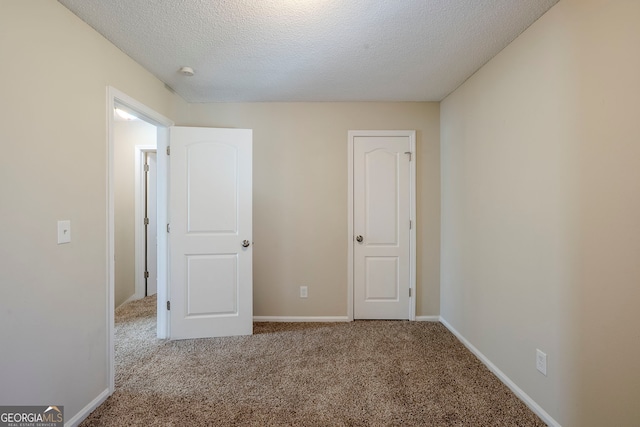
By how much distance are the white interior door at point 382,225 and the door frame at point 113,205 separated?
1.91 meters

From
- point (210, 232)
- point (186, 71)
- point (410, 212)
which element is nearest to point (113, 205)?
point (210, 232)

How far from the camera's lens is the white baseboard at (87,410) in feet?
4.90

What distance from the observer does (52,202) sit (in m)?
1.40

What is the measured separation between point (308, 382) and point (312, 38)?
7.77 ft

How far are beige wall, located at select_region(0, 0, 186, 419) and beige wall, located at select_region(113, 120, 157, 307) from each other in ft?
6.49

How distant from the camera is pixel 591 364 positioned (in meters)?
1.28

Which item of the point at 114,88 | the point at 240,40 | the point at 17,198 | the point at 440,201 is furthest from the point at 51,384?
the point at 440,201

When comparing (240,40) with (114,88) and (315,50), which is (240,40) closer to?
(315,50)

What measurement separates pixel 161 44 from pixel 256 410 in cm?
249

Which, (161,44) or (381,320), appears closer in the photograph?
(161,44)

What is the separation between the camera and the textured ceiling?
4.88ft

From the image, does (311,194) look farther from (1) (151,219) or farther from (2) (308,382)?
(1) (151,219)

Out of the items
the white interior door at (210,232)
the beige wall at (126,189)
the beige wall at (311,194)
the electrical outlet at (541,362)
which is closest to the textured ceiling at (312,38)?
the beige wall at (311,194)

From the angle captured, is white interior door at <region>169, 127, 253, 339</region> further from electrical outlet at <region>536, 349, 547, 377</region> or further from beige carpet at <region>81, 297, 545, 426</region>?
electrical outlet at <region>536, 349, 547, 377</region>
